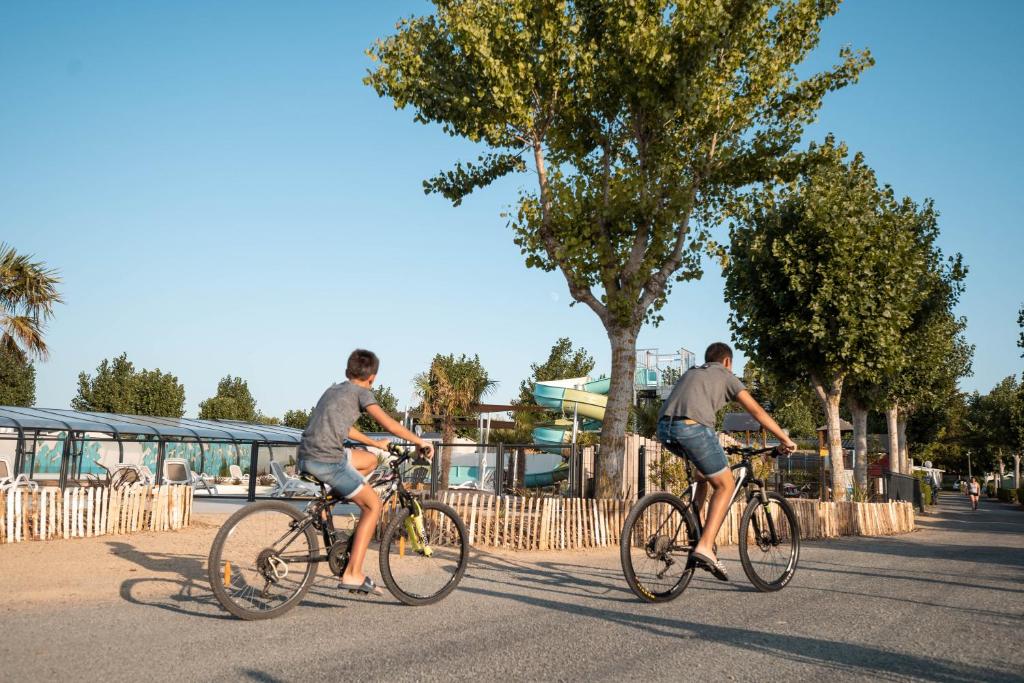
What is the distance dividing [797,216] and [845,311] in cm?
283

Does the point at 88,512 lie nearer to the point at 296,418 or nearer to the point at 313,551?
the point at 313,551

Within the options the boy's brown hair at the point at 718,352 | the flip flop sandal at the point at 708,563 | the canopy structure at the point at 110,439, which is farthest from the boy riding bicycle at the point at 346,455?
the canopy structure at the point at 110,439

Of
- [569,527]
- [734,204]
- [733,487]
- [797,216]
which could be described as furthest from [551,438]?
[733,487]

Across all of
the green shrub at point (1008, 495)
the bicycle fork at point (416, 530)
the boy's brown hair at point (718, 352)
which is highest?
the boy's brown hair at point (718, 352)

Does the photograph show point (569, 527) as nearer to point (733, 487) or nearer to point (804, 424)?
point (733, 487)

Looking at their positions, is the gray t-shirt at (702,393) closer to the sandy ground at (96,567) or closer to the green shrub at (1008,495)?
the sandy ground at (96,567)

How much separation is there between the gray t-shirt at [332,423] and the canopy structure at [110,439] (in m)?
13.7

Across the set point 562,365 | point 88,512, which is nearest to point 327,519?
point 88,512

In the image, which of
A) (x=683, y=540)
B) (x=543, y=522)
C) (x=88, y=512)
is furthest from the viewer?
(x=88, y=512)

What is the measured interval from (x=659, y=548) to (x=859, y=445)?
2486 centimetres

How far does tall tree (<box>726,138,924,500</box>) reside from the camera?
20.1 m

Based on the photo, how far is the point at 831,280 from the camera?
→ 20094 millimetres

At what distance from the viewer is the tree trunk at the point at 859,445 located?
89.7 ft

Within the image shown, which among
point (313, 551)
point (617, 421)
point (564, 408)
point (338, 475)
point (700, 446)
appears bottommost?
point (313, 551)
